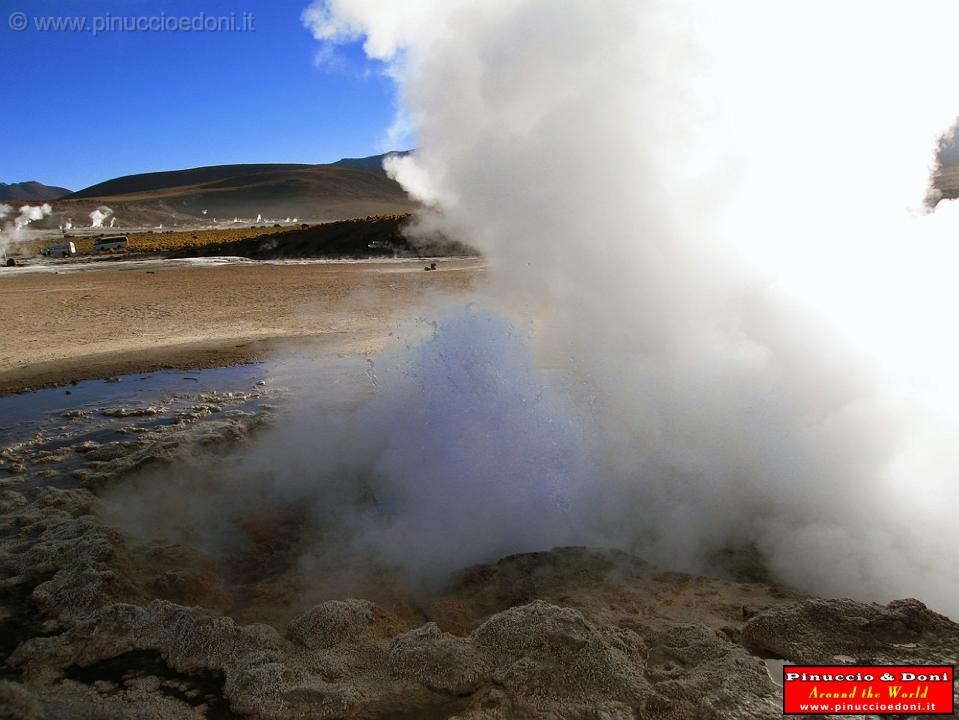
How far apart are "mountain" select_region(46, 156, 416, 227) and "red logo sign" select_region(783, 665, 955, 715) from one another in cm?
7950

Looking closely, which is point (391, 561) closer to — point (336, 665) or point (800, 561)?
point (336, 665)

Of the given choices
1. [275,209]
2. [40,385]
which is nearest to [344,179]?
[275,209]

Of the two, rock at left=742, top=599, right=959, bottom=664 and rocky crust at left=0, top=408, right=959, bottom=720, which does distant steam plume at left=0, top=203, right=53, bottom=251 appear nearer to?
rocky crust at left=0, top=408, right=959, bottom=720

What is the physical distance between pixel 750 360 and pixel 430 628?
2.88 m

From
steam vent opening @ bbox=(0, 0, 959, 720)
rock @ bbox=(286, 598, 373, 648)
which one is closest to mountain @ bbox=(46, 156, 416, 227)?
steam vent opening @ bbox=(0, 0, 959, 720)

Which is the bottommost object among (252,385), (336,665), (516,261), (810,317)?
(336,665)

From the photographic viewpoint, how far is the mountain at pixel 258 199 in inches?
3622

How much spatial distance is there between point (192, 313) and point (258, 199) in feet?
334

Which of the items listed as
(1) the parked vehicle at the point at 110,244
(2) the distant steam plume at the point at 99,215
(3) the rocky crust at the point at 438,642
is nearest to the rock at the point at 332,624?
(3) the rocky crust at the point at 438,642

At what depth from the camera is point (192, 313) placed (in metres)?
14.2

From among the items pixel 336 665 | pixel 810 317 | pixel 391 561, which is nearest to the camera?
pixel 336 665

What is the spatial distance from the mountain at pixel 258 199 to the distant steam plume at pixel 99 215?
1.00 m

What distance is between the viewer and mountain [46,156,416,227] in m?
92.0

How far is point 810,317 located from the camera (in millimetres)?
4477
